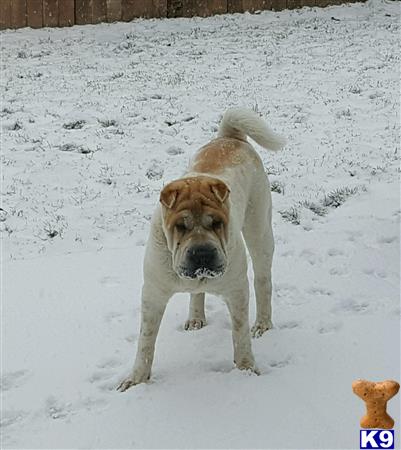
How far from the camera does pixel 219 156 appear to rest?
385cm

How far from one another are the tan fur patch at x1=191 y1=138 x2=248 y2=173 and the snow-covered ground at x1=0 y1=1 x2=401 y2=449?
0.97m

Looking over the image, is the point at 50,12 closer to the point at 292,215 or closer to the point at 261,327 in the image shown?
the point at 292,215

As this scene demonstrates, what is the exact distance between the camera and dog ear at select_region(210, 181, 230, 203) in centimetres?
308

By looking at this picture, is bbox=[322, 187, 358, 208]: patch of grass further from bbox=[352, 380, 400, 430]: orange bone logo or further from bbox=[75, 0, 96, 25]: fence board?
bbox=[75, 0, 96, 25]: fence board

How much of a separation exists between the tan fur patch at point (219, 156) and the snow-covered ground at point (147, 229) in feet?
3.19

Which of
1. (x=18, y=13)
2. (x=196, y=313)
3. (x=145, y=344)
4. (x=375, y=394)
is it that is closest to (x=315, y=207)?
(x=196, y=313)

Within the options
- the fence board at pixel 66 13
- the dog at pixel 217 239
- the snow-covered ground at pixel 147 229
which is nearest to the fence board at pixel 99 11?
the fence board at pixel 66 13

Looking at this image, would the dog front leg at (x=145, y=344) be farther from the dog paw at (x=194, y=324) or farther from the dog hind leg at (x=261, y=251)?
the dog hind leg at (x=261, y=251)

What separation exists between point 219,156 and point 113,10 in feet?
33.6

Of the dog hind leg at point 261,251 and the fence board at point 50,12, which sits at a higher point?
the fence board at point 50,12

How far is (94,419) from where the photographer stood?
3.21m

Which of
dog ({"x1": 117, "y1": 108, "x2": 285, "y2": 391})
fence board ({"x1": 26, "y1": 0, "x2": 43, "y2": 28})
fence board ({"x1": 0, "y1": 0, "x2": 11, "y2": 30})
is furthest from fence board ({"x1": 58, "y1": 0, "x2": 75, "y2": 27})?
dog ({"x1": 117, "y1": 108, "x2": 285, "y2": 391})

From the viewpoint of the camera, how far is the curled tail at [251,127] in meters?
4.05

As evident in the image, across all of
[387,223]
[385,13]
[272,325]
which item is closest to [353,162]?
[387,223]
